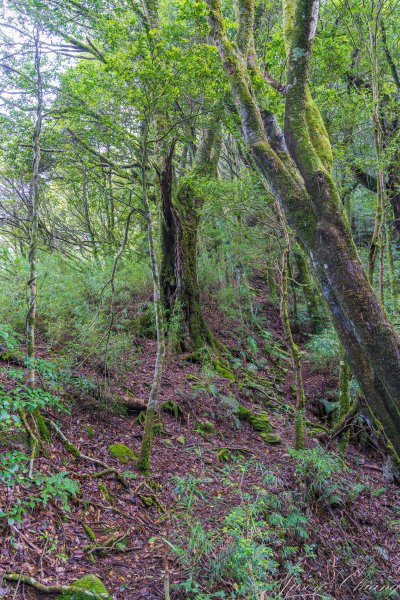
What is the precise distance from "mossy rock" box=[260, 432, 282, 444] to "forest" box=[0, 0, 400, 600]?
0.03 meters

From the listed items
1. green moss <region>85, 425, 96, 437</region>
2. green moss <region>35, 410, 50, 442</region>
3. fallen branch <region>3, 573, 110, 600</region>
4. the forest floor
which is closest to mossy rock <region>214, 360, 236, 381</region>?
the forest floor

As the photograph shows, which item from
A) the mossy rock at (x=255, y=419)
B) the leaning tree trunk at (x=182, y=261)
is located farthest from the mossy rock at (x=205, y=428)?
the leaning tree trunk at (x=182, y=261)

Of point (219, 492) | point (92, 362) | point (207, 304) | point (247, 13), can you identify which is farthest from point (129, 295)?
point (247, 13)

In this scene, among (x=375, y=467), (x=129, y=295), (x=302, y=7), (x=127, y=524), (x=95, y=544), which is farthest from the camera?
(x=129, y=295)

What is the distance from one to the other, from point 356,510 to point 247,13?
7792 mm

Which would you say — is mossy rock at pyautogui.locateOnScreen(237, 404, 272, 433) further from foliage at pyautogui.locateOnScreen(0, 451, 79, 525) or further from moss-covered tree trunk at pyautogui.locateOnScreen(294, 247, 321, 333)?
moss-covered tree trunk at pyautogui.locateOnScreen(294, 247, 321, 333)

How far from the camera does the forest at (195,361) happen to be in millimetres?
3570

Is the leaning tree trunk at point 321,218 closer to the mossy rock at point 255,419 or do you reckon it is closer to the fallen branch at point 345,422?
the fallen branch at point 345,422

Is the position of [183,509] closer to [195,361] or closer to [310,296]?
[195,361]

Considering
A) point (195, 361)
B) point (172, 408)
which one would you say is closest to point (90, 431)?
point (172, 408)

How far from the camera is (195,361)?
9156mm

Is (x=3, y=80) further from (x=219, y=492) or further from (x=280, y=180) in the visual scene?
(x=219, y=492)

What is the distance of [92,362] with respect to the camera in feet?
20.5

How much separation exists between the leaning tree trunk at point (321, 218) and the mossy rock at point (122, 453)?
3449 mm
